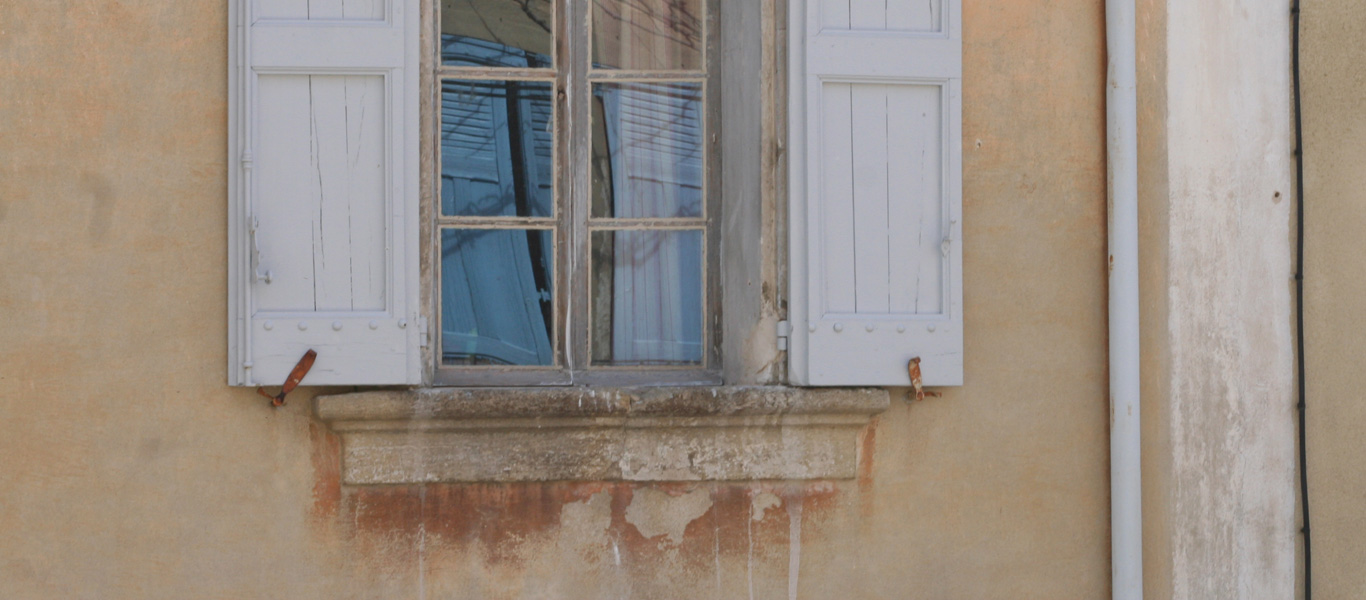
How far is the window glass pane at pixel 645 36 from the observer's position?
353 centimetres

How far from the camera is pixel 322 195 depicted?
3.13 metres

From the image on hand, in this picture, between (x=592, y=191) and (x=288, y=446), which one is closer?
(x=288, y=446)

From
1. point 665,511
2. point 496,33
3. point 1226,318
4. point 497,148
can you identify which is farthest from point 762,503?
point 496,33

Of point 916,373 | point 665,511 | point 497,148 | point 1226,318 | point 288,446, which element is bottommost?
point 665,511

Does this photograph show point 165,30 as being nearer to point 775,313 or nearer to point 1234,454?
point 775,313

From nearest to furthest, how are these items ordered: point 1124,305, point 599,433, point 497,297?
1. point 599,433
2. point 1124,305
3. point 497,297

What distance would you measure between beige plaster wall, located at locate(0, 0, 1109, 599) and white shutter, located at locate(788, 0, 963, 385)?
115 mm

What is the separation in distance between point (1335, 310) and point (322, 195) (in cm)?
252

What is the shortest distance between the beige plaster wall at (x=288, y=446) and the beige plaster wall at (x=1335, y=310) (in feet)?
1.86

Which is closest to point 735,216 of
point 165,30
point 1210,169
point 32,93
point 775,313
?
point 775,313

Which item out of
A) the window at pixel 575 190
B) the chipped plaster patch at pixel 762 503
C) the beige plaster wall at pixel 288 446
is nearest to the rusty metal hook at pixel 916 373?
the beige plaster wall at pixel 288 446

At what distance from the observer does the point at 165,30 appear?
10.4 ft

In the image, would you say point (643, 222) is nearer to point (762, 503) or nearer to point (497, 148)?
point (497, 148)

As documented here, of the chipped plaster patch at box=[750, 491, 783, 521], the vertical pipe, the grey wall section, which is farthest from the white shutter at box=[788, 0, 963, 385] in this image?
the grey wall section
